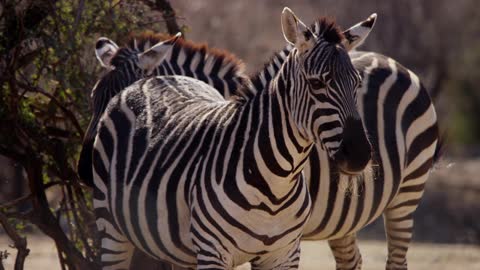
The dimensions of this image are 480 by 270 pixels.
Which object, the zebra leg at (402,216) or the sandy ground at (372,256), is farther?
the sandy ground at (372,256)

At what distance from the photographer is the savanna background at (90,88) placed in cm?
787

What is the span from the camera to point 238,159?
5.52 metres

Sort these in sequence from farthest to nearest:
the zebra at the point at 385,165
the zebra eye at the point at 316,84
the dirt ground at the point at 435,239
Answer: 1. the dirt ground at the point at 435,239
2. the zebra at the point at 385,165
3. the zebra eye at the point at 316,84

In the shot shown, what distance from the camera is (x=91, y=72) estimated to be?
27.7 feet

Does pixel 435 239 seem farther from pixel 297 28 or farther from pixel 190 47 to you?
pixel 297 28

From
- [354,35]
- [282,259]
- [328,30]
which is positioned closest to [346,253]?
[282,259]

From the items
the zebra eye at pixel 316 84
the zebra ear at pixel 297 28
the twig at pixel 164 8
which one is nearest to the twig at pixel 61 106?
the twig at pixel 164 8

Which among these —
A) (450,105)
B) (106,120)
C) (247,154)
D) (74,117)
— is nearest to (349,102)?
(247,154)

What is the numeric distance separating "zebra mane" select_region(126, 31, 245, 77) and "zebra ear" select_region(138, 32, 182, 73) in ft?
1.02

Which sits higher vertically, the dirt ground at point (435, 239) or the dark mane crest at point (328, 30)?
the dark mane crest at point (328, 30)

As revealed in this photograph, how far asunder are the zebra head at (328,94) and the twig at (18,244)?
2980mm

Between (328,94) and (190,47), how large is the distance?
3.02 metres

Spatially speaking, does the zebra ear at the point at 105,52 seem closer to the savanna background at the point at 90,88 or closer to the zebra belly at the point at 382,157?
the savanna background at the point at 90,88

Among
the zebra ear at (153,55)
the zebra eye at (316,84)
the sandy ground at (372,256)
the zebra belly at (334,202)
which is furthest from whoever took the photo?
the sandy ground at (372,256)
